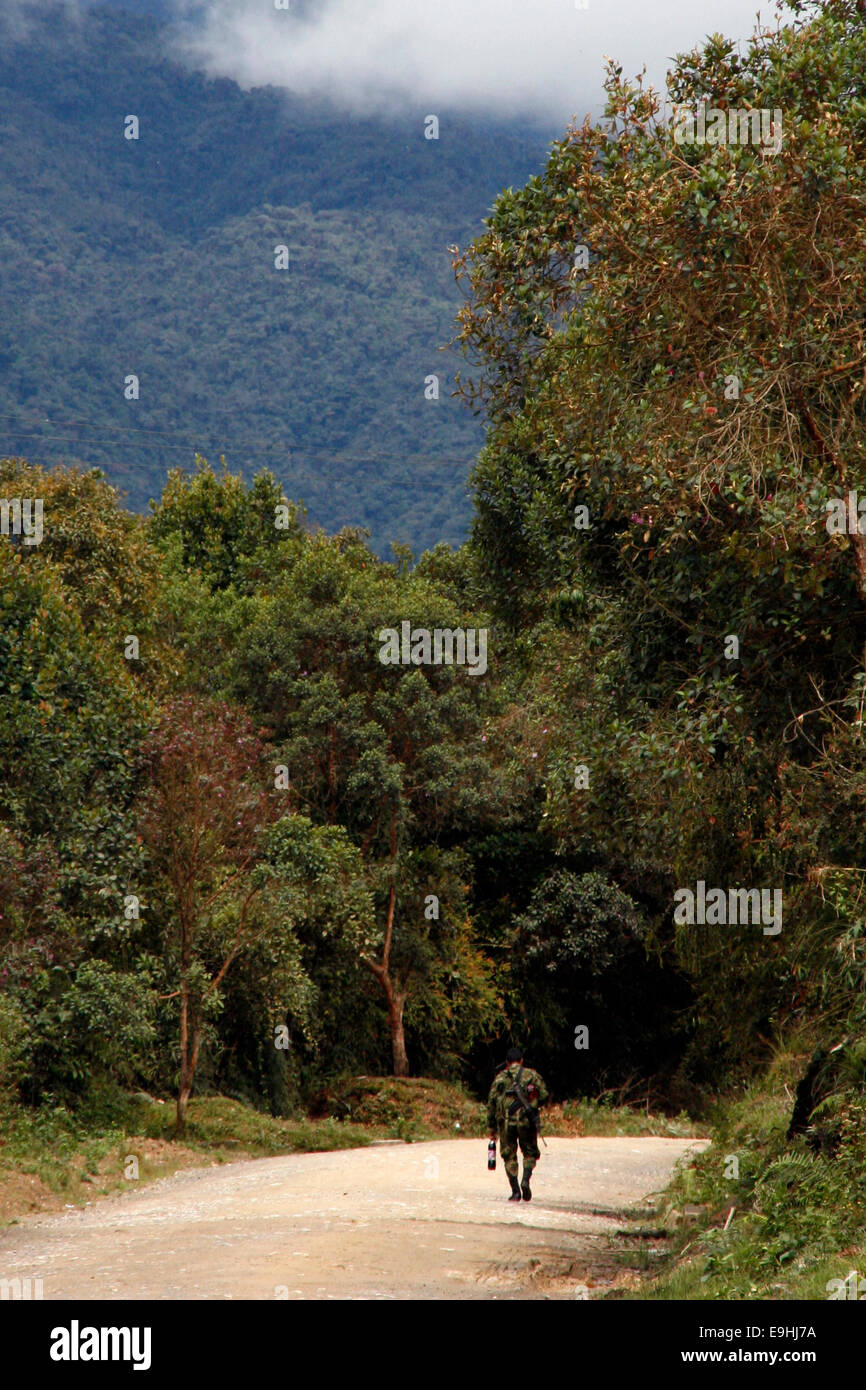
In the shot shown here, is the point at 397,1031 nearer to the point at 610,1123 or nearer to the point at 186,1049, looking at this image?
the point at 610,1123

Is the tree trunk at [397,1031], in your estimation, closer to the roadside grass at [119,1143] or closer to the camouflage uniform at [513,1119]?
the roadside grass at [119,1143]

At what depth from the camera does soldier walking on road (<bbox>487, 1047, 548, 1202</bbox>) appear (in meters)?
13.5

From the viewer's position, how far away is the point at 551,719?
16688 mm

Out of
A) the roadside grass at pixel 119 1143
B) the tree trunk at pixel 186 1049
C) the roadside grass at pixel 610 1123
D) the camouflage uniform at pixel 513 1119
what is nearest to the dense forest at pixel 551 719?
the tree trunk at pixel 186 1049

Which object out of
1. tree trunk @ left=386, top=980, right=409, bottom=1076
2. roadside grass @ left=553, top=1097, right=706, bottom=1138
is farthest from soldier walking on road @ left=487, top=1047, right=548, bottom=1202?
tree trunk @ left=386, top=980, right=409, bottom=1076

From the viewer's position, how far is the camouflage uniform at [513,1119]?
44.4 feet

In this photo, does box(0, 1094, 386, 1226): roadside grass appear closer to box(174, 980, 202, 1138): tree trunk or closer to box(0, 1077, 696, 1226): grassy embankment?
box(0, 1077, 696, 1226): grassy embankment

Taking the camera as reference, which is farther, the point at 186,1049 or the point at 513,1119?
the point at 186,1049

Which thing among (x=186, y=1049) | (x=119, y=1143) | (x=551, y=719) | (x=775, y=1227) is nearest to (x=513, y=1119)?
(x=775, y=1227)

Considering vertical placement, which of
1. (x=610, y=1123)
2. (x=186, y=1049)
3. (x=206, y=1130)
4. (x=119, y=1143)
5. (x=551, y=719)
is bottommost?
(x=610, y=1123)

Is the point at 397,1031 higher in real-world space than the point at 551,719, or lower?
lower

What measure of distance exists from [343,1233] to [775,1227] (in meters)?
3.49
